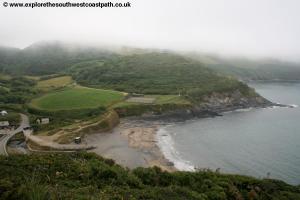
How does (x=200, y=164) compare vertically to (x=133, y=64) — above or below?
below

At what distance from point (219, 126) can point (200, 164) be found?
3456cm

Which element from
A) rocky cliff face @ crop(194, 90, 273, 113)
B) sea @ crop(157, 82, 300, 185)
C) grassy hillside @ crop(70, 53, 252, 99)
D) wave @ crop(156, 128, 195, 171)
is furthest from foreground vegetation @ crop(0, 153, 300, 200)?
grassy hillside @ crop(70, 53, 252, 99)

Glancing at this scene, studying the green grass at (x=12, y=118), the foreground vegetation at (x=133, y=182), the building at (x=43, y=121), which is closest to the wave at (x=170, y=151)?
the foreground vegetation at (x=133, y=182)

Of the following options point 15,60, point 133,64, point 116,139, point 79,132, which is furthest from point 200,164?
point 15,60

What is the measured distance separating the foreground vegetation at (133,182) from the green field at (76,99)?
57.9 metres

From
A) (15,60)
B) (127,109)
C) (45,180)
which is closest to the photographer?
(45,180)

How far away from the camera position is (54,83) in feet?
470

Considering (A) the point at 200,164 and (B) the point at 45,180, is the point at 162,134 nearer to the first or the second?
(A) the point at 200,164

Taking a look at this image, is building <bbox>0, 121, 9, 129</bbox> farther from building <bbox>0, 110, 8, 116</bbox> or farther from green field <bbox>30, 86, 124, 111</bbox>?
green field <bbox>30, 86, 124, 111</bbox>

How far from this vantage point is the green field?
10623 cm

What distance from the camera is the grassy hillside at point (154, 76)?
13188 cm

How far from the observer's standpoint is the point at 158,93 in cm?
12750

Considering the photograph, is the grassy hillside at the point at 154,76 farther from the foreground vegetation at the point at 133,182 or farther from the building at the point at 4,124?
the foreground vegetation at the point at 133,182

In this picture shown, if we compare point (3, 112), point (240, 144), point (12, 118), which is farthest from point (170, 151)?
point (3, 112)
